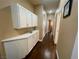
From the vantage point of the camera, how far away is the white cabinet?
2139 mm

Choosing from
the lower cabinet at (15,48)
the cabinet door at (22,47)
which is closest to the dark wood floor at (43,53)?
the cabinet door at (22,47)

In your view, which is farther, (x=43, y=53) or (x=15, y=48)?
(x=43, y=53)

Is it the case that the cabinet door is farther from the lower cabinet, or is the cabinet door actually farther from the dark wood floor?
the dark wood floor

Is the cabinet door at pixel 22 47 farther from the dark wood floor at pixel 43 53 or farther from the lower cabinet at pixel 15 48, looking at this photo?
the dark wood floor at pixel 43 53

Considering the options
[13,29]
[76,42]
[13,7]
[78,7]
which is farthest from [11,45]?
[78,7]

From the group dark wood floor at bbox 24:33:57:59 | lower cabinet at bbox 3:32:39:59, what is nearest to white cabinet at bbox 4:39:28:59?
lower cabinet at bbox 3:32:39:59

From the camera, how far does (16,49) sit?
228cm

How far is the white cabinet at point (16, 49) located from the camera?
7.02 feet

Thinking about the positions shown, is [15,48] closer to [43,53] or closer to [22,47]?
[22,47]

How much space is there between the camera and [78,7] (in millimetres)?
965

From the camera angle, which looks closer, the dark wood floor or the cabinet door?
the cabinet door

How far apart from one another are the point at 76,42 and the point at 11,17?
2.07 meters

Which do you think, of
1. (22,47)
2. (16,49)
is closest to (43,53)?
(22,47)

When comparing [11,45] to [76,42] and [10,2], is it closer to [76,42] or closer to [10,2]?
[10,2]
